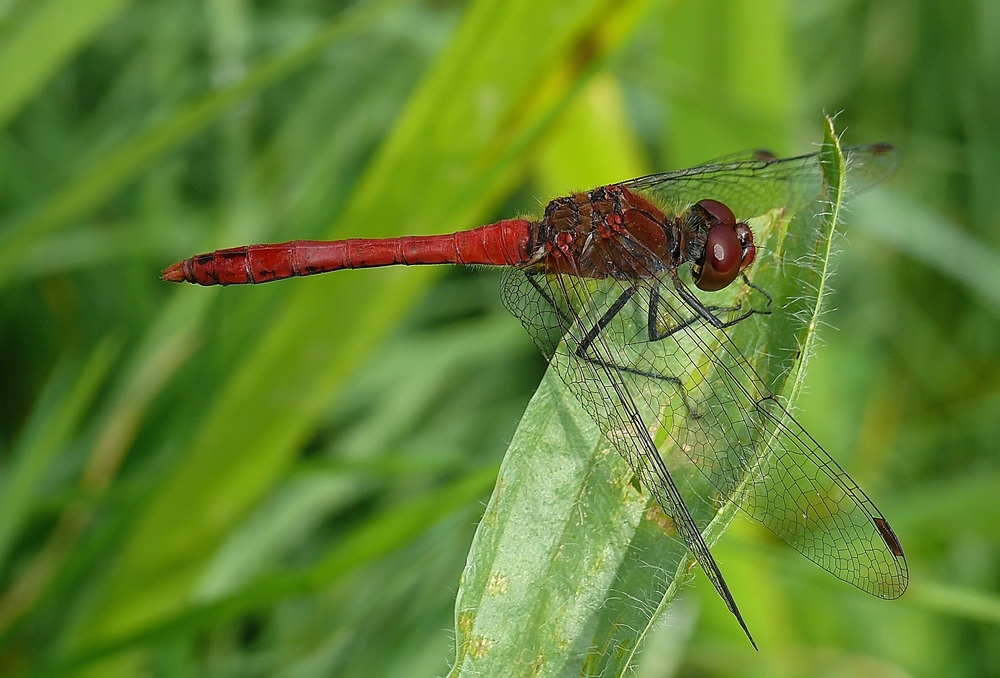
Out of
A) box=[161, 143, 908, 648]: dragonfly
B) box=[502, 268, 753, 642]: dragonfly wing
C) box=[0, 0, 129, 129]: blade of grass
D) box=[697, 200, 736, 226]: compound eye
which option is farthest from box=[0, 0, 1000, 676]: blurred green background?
box=[697, 200, 736, 226]: compound eye

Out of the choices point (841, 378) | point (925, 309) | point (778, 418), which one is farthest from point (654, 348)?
point (925, 309)

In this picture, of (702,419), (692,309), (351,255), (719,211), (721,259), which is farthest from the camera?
(719,211)

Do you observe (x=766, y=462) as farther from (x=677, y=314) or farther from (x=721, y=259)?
(x=721, y=259)

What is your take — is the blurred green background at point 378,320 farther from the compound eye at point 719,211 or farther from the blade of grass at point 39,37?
the compound eye at point 719,211

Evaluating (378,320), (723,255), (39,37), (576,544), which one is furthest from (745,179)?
(39,37)

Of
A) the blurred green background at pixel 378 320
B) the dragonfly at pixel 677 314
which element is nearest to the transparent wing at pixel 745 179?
the dragonfly at pixel 677 314

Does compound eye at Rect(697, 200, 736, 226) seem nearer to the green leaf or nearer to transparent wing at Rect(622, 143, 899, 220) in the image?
transparent wing at Rect(622, 143, 899, 220)
